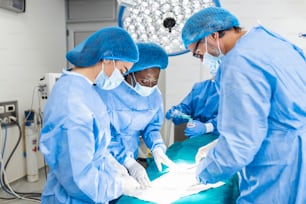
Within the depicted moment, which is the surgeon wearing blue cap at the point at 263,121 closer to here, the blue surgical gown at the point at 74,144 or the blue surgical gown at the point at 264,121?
the blue surgical gown at the point at 264,121

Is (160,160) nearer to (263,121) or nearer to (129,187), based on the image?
(129,187)

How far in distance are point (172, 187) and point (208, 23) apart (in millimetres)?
739

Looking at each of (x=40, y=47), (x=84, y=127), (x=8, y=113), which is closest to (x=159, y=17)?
(x=84, y=127)

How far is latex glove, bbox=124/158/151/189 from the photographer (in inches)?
49.3

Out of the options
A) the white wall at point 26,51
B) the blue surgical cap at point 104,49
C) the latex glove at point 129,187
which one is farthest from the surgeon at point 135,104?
the white wall at point 26,51

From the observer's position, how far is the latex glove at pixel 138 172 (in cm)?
125

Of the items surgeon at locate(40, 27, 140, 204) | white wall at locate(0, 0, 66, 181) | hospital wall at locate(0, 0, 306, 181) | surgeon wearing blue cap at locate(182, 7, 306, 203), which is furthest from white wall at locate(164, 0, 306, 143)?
surgeon wearing blue cap at locate(182, 7, 306, 203)

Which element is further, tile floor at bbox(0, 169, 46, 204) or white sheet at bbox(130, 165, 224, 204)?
tile floor at bbox(0, 169, 46, 204)

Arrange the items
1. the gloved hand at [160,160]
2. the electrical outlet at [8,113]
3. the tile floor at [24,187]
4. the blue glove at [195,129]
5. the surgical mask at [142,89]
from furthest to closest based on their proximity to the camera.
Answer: the electrical outlet at [8,113] → the tile floor at [24,187] → the blue glove at [195,129] → the surgical mask at [142,89] → the gloved hand at [160,160]

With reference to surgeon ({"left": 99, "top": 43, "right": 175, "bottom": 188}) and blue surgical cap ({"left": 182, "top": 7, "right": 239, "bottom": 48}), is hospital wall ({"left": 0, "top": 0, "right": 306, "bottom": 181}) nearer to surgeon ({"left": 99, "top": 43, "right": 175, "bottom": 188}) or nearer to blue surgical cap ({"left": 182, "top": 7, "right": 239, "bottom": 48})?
surgeon ({"left": 99, "top": 43, "right": 175, "bottom": 188})

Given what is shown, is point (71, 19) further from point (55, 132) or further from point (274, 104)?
point (274, 104)

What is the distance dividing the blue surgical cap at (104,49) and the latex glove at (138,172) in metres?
0.57

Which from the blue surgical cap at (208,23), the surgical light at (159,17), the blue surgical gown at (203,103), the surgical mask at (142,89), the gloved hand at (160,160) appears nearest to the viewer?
the blue surgical cap at (208,23)

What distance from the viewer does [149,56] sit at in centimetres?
153
